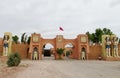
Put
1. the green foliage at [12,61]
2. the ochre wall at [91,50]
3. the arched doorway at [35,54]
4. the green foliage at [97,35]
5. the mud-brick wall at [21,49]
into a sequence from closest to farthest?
the green foliage at [12,61] < the arched doorway at [35,54] < the mud-brick wall at [21,49] < the ochre wall at [91,50] < the green foliage at [97,35]

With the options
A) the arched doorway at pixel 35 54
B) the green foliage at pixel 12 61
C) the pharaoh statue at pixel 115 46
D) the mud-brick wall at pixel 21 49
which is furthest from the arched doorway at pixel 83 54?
the green foliage at pixel 12 61

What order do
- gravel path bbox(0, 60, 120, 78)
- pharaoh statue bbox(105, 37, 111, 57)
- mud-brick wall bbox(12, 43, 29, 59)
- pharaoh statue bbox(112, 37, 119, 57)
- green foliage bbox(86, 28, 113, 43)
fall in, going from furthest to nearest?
green foliage bbox(86, 28, 113, 43) → mud-brick wall bbox(12, 43, 29, 59) → pharaoh statue bbox(112, 37, 119, 57) → pharaoh statue bbox(105, 37, 111, 57) → gravel path bbox(0, 60, 120, 78)

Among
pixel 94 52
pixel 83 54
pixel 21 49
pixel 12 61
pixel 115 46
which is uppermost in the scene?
pixel 115 46

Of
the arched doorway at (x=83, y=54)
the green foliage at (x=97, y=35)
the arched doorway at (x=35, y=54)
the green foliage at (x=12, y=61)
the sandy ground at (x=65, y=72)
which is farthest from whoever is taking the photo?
the green foliage at (x=97, y=35)

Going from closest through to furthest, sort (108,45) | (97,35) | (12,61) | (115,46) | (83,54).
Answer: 1. (12,61)
2. (108,45)
3. (115,46)
4. (83,54)
5. (97,35)

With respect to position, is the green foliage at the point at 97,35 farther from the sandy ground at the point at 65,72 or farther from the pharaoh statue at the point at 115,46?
the sandy ground at the point at 65,72

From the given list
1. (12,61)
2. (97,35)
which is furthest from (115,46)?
(12,61)

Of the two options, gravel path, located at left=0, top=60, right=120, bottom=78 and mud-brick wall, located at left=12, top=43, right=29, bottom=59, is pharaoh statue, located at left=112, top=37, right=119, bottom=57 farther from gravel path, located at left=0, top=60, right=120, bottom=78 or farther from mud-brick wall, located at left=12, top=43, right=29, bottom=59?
gravel path, located at left=0, top=60, right=120, bottom=78

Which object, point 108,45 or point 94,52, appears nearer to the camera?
point 108,45

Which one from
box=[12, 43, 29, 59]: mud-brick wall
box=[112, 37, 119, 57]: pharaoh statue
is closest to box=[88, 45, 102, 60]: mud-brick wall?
box=[112, 37, 119, 57]: pharaoh statue

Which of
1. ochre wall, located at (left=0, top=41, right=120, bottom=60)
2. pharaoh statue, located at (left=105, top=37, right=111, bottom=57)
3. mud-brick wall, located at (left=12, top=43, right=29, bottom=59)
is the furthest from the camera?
ochre wall, located at (left=0, top=41, right=120, bottom=60)

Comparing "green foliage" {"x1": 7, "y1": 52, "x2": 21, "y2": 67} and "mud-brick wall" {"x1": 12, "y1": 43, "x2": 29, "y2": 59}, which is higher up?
"mud-brick wall" {"x1": 12, "y1": 43, "x2": 29, "y2": 59}

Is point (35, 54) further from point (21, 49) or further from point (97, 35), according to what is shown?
point (97, 35)

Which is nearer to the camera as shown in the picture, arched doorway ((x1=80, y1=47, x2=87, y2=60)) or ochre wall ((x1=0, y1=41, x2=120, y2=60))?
arched doorway ((x1=80, y1=47, x2=87, y2=60))
